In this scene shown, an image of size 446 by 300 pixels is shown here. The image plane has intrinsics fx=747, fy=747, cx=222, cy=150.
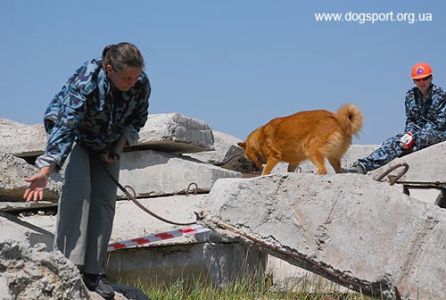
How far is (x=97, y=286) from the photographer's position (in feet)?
15.0

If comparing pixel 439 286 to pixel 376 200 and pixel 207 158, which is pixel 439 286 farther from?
pixel 207 158

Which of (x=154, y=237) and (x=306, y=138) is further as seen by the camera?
(x=306, y=138)

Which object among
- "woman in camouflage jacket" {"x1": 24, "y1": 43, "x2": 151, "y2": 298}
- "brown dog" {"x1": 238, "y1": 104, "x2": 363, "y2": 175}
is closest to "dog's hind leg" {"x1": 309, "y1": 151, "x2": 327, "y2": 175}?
"brown dog" {"x1": 238, "y1": 104, "x2": 363, "y2": 175}

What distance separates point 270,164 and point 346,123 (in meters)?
1.68

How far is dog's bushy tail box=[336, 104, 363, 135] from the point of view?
9.53 meters

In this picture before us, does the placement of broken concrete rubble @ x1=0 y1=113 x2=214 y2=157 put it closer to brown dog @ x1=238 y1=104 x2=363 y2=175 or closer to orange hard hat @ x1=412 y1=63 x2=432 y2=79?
brown dog @ x1=238 y1=104 x2=363 y2=175

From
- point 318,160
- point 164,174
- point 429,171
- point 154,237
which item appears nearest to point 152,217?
point 154,237

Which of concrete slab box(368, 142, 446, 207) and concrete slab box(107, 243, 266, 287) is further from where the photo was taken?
concrete slab box(368, 142, 446, 207)

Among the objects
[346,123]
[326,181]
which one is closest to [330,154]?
[346,123]

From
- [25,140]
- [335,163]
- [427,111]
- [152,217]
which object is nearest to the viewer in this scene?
[152,217]

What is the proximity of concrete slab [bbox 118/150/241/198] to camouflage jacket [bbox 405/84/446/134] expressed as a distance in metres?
2.55

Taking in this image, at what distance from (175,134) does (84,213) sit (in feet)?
12.1

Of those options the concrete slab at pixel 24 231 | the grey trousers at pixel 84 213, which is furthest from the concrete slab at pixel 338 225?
the concrete slab at pixel 24 231

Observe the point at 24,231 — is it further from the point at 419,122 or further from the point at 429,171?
the point at 419,122
